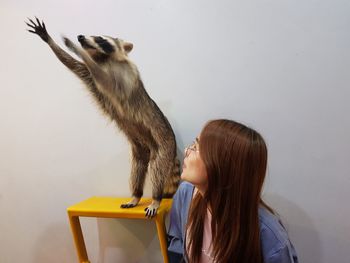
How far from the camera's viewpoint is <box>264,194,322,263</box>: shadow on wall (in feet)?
3.24

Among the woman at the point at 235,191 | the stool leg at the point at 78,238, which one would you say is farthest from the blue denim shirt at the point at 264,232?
the stool leg at the point at 78,238

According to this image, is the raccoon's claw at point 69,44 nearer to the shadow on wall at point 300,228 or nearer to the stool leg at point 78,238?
the stool leg at point 78,238

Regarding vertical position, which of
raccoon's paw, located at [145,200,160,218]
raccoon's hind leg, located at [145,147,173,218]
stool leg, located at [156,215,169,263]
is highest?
raccoon's hind leg, located at [145,147,173,218]

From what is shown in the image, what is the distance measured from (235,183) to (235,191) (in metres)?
0.02

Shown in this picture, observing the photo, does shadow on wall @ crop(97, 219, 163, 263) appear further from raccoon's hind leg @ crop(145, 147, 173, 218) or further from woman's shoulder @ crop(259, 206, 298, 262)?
woman's shoulder @ crop(259, 206, 298, 262)

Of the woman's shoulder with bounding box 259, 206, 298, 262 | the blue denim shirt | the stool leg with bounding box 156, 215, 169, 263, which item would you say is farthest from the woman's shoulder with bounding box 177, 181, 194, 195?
the woman's shoulder with bounding box 259, 206, 298, 262

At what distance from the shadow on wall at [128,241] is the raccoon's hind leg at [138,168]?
168 millimetres

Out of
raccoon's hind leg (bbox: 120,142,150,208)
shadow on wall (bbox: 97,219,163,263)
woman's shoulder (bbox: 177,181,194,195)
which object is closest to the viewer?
woman's shoulder (bbox: 177,181,194,195)

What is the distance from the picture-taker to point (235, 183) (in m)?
0.75

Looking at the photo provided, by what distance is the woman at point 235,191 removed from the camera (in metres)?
0.74

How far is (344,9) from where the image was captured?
900 mm

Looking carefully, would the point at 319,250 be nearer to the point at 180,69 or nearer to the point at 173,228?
the point at 173,228

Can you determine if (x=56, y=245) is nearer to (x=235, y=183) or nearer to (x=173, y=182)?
(x=173, y=182)

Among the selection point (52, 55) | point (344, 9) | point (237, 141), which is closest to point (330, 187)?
point (237, 141)
